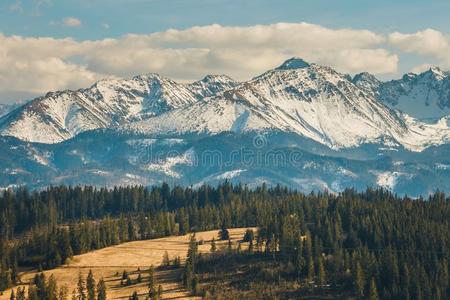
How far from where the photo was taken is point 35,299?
196m

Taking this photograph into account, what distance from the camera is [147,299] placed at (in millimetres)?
197250

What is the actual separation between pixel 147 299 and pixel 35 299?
89.8ft
